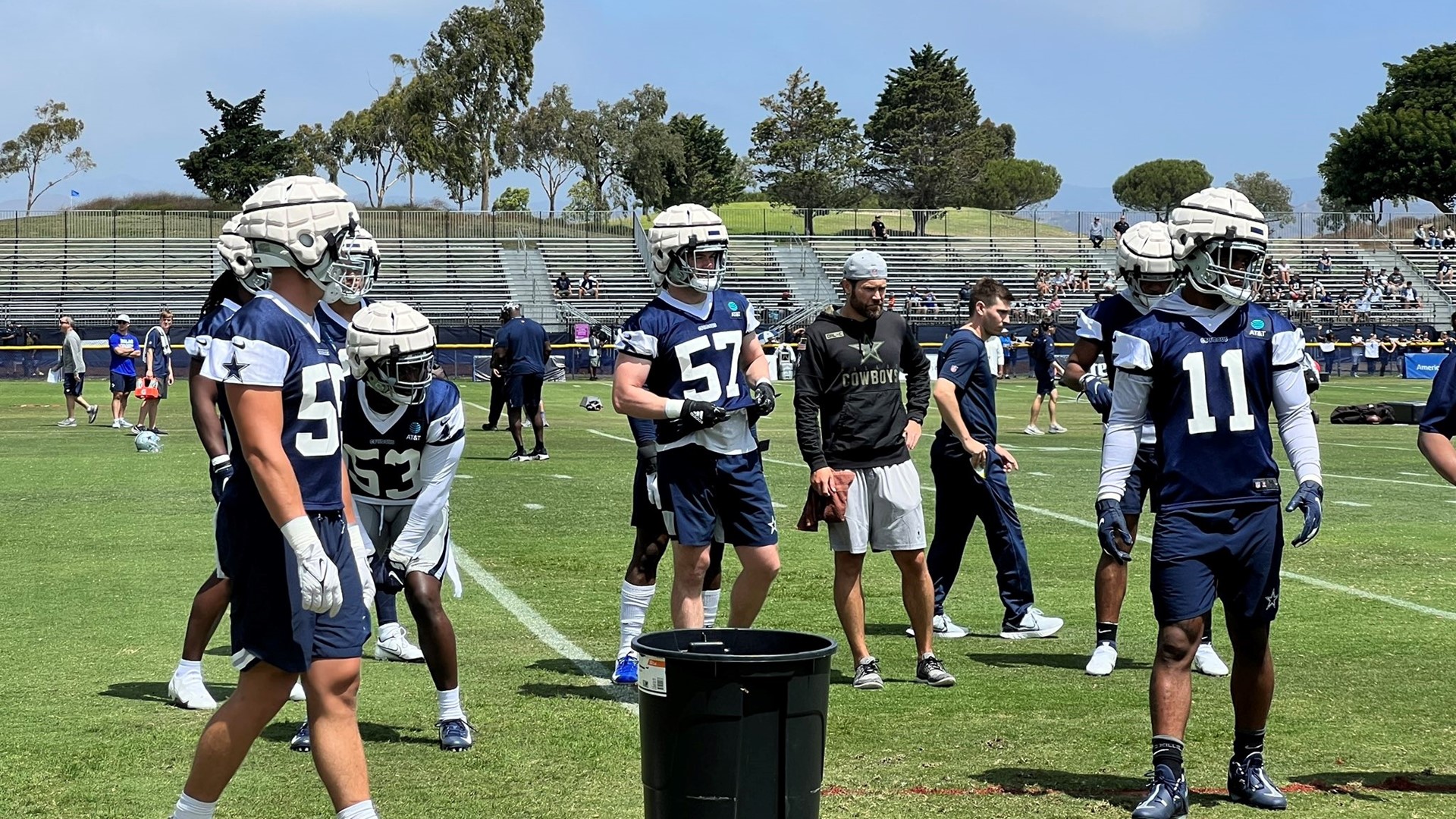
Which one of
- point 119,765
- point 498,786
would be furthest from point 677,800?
point 119,765

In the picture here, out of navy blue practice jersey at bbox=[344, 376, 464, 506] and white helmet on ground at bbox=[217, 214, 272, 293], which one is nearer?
white helmet on ground at bbox=[217, 214, 272, 293]

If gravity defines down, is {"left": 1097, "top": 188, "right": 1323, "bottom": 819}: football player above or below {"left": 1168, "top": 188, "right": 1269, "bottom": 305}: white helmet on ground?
below

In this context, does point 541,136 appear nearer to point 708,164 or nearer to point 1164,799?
point 708,164

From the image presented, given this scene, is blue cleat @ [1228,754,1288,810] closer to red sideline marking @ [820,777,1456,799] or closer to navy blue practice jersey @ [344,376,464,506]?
red sideline marking @ [820,777,1456,799]

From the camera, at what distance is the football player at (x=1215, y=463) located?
5.43 meters

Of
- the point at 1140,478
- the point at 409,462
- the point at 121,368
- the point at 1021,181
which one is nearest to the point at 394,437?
the point at 409,462

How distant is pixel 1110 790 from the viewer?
565cm

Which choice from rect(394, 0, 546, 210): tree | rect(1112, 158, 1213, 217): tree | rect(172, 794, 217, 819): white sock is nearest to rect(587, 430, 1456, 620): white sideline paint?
rect(172, 794, 217, 819): white sock

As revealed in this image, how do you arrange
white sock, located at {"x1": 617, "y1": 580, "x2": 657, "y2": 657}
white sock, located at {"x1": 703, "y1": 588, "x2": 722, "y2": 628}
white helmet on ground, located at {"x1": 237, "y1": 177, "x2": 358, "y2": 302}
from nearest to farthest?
white helmet on ground, located at {"x1": 237, "y1": 177, "x2": 358, "y2": 302}, white sock, located at {"x1": 617, "y1": 580, "x2": 657, "y2": 657}, white sock, located at {"x1": 703, "y1": 588, "x2": 722, "y2": 628}

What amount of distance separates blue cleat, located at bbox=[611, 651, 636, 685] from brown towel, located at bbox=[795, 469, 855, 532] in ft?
3.28

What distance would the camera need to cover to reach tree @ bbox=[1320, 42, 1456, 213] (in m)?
87.6

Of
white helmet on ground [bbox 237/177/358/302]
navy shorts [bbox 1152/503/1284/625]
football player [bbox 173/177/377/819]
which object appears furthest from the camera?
navy shorts [bbox 1152/503/1284/625]

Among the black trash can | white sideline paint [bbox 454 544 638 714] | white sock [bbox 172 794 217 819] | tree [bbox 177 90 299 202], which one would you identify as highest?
tree [bbox 177 90 299 202]

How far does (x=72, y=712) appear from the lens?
6734 mm
